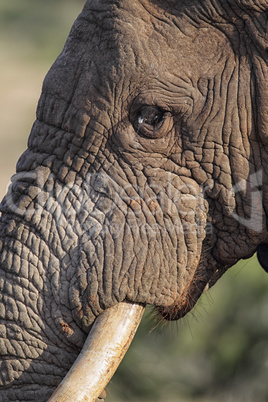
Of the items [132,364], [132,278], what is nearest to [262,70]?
[132,278]

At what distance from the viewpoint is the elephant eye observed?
109 inches

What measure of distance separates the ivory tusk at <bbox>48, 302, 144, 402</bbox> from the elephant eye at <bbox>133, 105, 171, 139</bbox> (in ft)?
2.08

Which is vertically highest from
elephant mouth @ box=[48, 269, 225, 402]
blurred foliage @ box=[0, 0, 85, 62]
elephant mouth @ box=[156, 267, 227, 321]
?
elephant mouth @ box=[48, 269, 225, 402]

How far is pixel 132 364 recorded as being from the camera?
6148 millimetres

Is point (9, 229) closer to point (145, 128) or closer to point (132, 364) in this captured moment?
point (145, 128)

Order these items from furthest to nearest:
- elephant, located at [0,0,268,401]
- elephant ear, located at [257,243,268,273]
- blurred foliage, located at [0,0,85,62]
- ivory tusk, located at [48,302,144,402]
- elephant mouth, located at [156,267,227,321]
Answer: blurred foliage, located at [0,0,85,62]
elephant ear, located at [257,243,268,273]
elephant mouth, located at [156,267,227,321]
elephant, located at [0,0,268,401]
ivory tusk, located at [48,302,144,402]

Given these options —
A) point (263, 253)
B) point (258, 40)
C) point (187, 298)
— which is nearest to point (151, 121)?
point (258, 40)

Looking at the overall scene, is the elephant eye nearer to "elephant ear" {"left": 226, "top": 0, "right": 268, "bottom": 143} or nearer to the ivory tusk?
"elephant ear" {"left": 226, "top": 0, "right": 268, "bottom": 143}

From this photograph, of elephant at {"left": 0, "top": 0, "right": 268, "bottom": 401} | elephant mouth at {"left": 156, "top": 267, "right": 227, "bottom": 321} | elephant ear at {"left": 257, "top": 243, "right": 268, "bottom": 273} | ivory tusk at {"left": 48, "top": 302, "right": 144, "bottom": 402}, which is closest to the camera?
ivory tusk at {"left": 48, "top": 302, "right": 144, "bottom": 402}

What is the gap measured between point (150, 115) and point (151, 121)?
2 centimetres

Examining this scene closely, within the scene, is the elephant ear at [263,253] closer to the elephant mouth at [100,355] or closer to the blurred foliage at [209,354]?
the elephant mouth at [100,355]

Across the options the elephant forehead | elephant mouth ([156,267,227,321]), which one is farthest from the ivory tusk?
the elephant forehead

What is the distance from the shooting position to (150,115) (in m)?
2.79

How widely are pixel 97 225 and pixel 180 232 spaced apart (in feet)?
1.04
